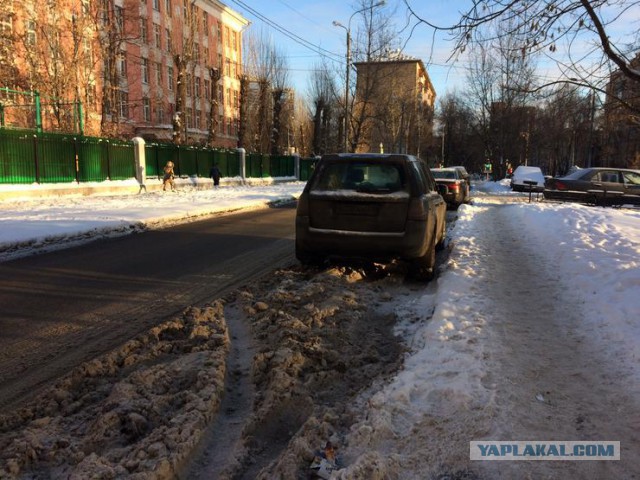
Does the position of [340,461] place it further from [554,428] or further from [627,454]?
[627,454]

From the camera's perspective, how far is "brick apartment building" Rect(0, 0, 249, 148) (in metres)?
24.0

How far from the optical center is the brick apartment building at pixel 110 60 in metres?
24.0

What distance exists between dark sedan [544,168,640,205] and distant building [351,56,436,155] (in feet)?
43.0

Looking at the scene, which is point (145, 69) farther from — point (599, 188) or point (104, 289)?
point (104, 289)

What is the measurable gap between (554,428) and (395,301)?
293 cm

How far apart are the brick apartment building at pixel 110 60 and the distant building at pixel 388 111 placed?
11113 mm

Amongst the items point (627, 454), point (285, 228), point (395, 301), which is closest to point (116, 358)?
point (395, 301)

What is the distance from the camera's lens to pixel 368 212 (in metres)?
6.39

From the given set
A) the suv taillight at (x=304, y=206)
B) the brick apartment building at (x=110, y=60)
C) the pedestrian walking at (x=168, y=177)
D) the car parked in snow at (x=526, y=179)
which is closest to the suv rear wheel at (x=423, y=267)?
the suv taillight at (x=304, y=206)

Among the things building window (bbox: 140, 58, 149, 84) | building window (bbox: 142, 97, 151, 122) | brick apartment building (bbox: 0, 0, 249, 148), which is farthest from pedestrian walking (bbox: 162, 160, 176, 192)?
building window (bbox: 140, 58, 149, 84)

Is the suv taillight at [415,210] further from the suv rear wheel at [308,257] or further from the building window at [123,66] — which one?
the building window at [123,66]

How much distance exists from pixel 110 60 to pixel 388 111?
2661 centimetres

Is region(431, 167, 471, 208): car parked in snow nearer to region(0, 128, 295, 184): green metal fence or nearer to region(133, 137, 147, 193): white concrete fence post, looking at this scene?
region(133, 137, 147, 193): white concrete fence post

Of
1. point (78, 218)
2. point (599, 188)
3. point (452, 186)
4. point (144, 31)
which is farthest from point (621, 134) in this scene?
point (144, 31)
